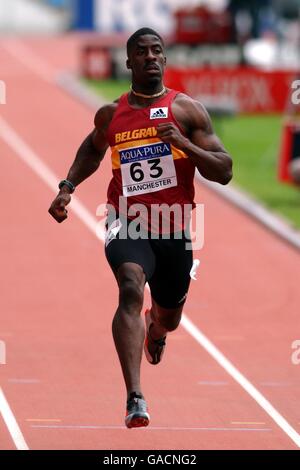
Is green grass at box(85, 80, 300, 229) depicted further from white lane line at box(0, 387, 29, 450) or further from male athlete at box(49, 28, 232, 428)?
male athlete at box(49, 28, 232, 428)

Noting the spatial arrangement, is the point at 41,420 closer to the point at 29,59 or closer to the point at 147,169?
the point at 147,169

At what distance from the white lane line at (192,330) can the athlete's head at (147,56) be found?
7.66 ft

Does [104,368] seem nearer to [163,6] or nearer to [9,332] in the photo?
[9,332]

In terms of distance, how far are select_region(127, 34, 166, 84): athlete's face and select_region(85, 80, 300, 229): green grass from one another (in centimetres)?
900

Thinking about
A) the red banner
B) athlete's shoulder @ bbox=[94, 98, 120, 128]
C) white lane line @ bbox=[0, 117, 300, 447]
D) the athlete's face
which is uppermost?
the athlete's face

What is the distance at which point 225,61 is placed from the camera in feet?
118

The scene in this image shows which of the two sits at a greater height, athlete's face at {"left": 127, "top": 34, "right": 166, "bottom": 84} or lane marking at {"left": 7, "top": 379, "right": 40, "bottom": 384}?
athlete's face at {"left": 127, "top": 34, "right": 166, "bottom": 84}

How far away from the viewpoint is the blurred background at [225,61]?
70.7 feet

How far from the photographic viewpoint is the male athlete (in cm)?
835

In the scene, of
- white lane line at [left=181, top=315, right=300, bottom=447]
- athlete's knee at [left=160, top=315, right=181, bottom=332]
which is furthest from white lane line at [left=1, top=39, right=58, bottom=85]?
athlete's knee at [left=160, top=315, right=181, bottom=332]

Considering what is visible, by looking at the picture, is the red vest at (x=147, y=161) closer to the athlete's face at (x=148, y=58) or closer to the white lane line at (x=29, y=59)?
the athlete's face at (x=148, y=58)

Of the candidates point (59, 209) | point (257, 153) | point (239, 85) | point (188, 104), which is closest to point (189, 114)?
point (188, 104)

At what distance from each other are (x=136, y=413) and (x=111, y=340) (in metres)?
3.74
